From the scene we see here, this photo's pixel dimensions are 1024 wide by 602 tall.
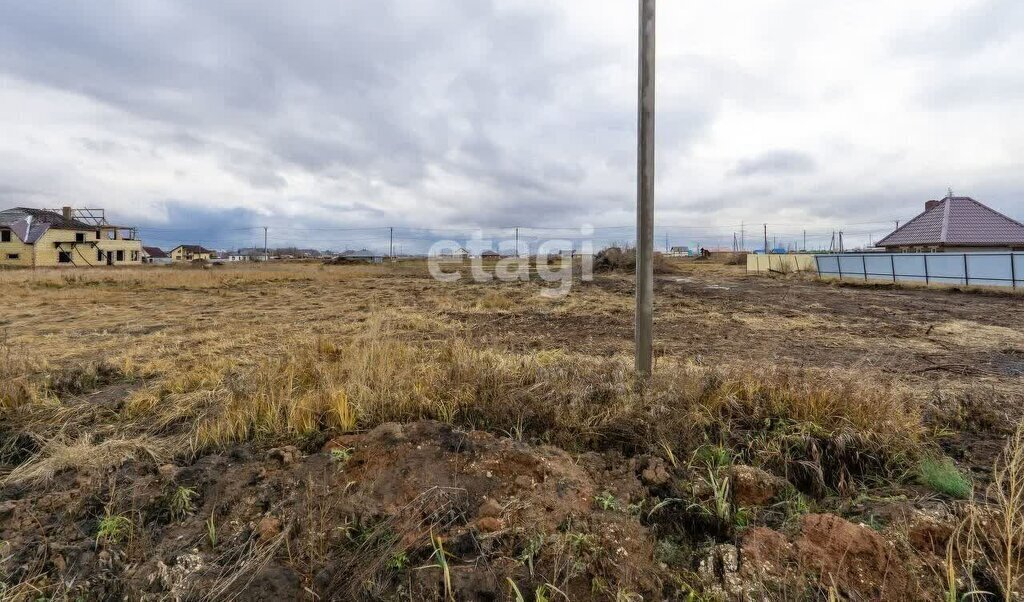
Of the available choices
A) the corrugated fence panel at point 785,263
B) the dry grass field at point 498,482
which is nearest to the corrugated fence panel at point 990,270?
the corrugated fence panel at point 785,263

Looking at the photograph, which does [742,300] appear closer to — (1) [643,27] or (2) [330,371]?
(1) [643,27]

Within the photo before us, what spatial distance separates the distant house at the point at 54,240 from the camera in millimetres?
46438

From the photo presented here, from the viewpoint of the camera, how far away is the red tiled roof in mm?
25125

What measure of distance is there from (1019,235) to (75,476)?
1573 inches

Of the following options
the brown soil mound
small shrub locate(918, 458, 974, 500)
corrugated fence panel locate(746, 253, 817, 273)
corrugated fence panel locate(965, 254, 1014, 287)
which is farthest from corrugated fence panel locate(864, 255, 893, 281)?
the brown soil mound

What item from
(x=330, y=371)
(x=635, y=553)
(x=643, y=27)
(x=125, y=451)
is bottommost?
(x=635, y=553)

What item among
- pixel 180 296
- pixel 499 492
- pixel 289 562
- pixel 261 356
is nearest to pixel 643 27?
pixel 499 492

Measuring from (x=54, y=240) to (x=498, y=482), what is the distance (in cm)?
7095

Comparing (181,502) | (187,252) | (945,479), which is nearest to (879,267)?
(945,479)

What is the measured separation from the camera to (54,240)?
1917 inches

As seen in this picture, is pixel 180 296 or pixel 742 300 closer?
pixel 742 300

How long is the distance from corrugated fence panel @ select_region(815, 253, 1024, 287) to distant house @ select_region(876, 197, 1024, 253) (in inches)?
263

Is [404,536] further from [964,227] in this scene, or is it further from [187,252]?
→ [187,252]

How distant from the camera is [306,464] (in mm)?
2584
